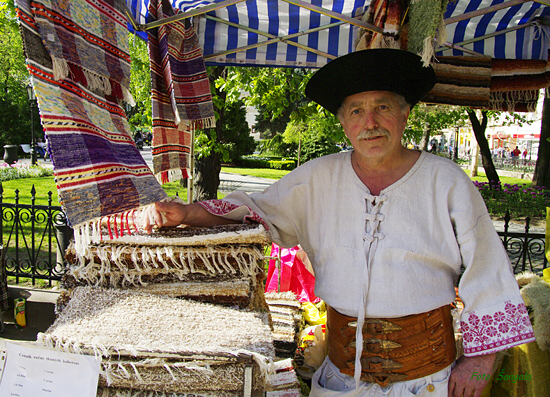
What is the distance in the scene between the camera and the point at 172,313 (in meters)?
1.44

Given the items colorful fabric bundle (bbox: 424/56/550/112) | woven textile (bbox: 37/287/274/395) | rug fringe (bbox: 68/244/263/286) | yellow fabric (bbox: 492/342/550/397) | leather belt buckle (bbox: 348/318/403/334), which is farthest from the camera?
colorful fabric bundle (bbox: 424/56/550/112)

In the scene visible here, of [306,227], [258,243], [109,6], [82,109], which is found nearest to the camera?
[82,109]

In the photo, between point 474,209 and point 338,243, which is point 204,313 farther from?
point 474,209

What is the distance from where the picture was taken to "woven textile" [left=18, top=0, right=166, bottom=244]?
125 centimetres

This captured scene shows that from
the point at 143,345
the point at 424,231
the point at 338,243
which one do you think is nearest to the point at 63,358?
the point at 143,345

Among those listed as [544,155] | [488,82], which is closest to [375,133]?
[488,82]

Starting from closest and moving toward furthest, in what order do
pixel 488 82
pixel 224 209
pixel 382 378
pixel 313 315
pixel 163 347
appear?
pixel 163 347 < pixel 382 378 < pixel 224 209 < pixel 488 82 < pixel 313 315

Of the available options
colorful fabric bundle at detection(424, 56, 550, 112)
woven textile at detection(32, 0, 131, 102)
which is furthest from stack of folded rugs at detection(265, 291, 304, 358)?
colorful fabric bundle at detection(424, 56, 550, 112)

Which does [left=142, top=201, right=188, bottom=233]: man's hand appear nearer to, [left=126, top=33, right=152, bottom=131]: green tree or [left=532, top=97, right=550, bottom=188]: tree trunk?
[left=126, top=33, right=152, bottom=131]: green tree

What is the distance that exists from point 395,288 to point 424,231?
0.26 metres

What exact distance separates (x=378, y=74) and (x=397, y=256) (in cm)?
80

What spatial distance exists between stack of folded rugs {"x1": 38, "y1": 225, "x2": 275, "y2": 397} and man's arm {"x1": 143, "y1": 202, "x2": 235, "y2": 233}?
0.18 ft

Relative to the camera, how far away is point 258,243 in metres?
1.55

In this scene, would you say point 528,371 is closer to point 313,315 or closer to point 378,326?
point 378,326
